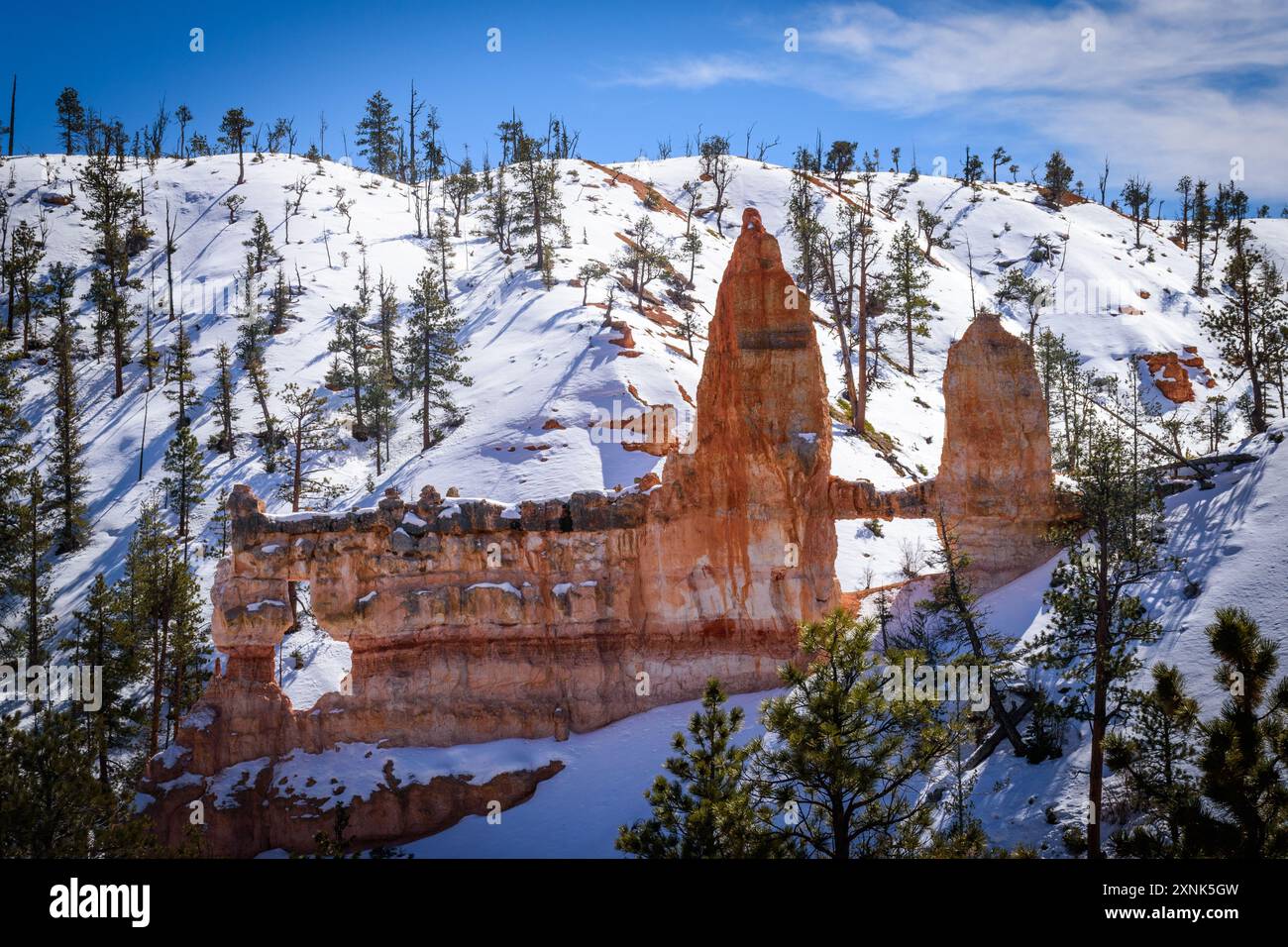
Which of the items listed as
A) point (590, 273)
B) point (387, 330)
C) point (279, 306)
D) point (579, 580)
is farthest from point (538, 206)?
point (579, 580)

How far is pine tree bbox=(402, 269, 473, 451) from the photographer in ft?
165

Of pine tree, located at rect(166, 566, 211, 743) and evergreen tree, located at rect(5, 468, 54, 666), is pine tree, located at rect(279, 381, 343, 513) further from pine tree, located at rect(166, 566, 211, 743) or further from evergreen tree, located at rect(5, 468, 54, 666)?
pine tree, located at rect(166, 566, 211, 743)

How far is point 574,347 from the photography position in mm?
54000

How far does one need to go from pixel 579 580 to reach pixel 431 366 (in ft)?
107

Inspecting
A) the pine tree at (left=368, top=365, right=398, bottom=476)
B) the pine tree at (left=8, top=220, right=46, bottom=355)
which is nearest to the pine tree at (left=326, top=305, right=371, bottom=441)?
the pine tree at (left=368, top=365, right=398, bottom=476)

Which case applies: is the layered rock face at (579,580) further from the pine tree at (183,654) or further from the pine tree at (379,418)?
the pine tree at (379,418)

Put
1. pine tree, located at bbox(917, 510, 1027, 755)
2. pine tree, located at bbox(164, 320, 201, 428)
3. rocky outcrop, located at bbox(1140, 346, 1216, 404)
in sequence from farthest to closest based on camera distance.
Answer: rocky outcrop, located at bbox(1140, 346, 1216, 404) → pine tree, located at bbox(164, 320, 201, 428) → pine tree, located at bbox(917, 510, 1027, 755)

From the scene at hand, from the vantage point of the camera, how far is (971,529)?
1024 inches

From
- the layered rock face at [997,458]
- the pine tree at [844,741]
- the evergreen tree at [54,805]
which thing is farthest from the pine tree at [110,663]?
the layered rock face at [997,458]

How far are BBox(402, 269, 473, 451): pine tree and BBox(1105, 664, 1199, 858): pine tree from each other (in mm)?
39616

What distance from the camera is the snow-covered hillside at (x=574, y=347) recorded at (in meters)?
23.5

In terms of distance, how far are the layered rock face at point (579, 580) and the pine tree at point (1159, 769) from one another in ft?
33.5

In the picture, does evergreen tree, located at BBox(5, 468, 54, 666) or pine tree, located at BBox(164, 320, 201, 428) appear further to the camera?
pine tree, located at BBox(164, 320, 201, 428)

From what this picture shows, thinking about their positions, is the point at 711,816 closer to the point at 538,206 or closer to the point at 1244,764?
the point at 1244,764
